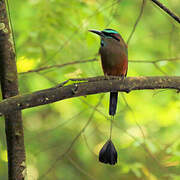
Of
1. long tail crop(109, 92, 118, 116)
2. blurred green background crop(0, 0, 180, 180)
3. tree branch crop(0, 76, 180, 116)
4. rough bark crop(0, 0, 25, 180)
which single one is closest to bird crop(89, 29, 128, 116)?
long tail crop(109, 92, 118, 116)

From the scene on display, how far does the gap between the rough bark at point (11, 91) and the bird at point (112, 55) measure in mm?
1206

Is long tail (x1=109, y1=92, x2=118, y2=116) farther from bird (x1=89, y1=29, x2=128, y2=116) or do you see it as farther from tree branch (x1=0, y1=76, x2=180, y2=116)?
tree branch (x1=0, y1=76, x2=180, y2=116)

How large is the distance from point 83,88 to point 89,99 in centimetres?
103

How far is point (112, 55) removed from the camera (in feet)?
10.5

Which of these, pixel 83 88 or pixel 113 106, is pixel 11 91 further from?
pixel 113 106

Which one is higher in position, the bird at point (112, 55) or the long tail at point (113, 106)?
the bird at point (112, 55)

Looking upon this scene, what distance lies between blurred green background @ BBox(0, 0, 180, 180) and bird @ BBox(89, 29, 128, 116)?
123 millimetres

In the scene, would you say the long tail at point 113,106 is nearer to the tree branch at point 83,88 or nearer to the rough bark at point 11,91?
the tree branch at point 83,88

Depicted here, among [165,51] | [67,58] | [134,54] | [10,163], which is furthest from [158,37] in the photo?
[10,163]

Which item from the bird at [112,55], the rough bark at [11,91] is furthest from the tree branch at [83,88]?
the bird at [112,55]

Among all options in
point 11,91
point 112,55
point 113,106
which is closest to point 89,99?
point 113,106

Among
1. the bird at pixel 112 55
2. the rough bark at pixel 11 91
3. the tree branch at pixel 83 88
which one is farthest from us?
the bird at pixel 112 55

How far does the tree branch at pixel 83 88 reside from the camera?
1.79 metres

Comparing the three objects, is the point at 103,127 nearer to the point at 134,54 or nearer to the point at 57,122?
the point at 57,122
